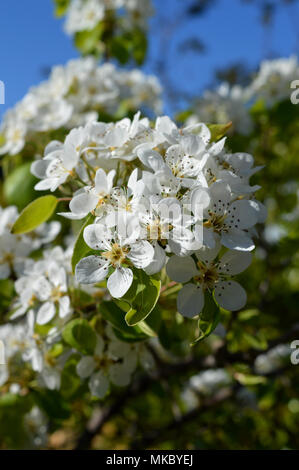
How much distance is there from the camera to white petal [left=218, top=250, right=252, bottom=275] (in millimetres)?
937

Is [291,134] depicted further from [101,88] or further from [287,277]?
[101,88]

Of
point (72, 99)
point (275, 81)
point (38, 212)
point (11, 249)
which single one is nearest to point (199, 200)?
point (38, 212)

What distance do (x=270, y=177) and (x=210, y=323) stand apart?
85.9 inches

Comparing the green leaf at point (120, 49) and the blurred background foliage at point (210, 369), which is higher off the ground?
the green leaf at point (120, 49)

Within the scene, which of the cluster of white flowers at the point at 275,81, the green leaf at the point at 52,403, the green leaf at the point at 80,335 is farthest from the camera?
the cluster of white flowers at the point at 275,81

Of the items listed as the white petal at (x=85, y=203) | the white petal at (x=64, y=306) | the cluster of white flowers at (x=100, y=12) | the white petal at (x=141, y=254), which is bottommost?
the white petal at (x=64, y=306)

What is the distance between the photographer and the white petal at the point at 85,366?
4.07 ft

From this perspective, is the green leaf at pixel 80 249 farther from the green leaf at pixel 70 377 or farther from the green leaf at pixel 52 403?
the green leaf at pixel 52 403

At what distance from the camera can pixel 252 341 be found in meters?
1.55

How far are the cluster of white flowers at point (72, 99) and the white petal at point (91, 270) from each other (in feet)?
2.81

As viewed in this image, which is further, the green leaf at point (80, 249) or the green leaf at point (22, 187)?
the green leaf at point (22, 187)

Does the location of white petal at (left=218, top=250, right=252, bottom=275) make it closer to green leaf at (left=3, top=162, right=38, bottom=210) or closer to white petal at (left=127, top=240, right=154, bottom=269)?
white petal at (left=127, top=240, right=154, bottom=269)

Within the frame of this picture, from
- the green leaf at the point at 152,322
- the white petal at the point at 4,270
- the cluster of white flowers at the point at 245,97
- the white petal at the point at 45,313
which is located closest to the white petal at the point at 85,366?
the white petal at the point at 45,313

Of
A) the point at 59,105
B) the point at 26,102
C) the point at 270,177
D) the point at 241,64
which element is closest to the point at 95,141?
the point at 59,105
